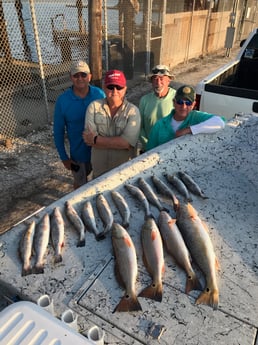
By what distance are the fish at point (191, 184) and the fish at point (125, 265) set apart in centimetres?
95

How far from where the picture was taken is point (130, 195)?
9.93 feet

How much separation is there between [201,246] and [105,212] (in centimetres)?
86

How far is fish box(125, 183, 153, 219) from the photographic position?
281cm

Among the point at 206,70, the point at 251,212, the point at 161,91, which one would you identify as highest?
the point at 161,91

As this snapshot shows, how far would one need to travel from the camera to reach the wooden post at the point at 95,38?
6464 mm

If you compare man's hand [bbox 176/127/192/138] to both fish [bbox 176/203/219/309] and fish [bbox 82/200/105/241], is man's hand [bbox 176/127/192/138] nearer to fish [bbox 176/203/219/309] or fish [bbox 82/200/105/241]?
fish [bbox 176/203/219/309]

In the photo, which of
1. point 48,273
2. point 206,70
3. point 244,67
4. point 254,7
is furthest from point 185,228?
point 254,7

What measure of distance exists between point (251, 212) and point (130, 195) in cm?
116

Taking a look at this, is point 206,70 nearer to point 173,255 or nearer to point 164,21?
point 164,21

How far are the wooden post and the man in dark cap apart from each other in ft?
12.4

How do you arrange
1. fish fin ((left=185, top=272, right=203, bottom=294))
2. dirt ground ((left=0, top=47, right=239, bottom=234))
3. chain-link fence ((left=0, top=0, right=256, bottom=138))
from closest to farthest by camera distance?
1. fish fin ((left=185, top=272, right=203, bottom=294))
2. dirt ground ((left=0, top=47, right=239, bottom=234))
3. chain-link fence ((left=0, top=0, right=256, bottom=138))

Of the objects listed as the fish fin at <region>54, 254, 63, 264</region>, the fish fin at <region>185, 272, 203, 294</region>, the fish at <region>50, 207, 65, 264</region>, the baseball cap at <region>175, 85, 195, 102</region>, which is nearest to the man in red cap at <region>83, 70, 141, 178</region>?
the baseball cap at <region>175, 85, 195, 102</region>

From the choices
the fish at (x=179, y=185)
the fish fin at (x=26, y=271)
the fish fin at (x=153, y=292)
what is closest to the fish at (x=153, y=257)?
the fish fin at (x=153, y=292)

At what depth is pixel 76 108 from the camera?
4137 millimetres
